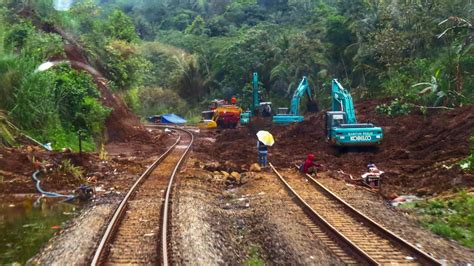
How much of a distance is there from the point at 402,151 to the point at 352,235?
11534 mm

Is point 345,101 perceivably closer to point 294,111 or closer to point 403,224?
point 403,224

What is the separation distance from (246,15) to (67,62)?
62.9 meters

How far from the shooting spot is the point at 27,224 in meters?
13.0

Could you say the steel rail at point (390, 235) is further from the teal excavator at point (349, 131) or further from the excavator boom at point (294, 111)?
the excavator boom at point (294, 111)

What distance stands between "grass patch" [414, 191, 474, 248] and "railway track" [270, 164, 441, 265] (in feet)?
4.66

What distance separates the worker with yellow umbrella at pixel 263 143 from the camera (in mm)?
19828

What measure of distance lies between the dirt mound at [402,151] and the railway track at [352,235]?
2.81 m

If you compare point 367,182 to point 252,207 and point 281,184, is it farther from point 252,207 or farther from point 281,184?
point 252,207

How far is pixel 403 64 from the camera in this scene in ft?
124

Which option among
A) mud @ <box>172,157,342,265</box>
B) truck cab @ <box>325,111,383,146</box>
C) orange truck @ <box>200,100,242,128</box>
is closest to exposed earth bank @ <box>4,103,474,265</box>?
mud @ <box>172,157,342,265</box>

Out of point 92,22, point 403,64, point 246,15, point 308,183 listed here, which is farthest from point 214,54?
point 308,183

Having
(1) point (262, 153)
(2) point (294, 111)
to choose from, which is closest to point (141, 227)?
(1) point (262, 153)

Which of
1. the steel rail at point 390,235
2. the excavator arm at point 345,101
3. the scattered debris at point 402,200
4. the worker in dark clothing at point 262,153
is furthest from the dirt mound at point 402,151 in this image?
the steel rail at point 390,235

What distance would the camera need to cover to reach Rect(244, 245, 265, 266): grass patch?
31.6ft
